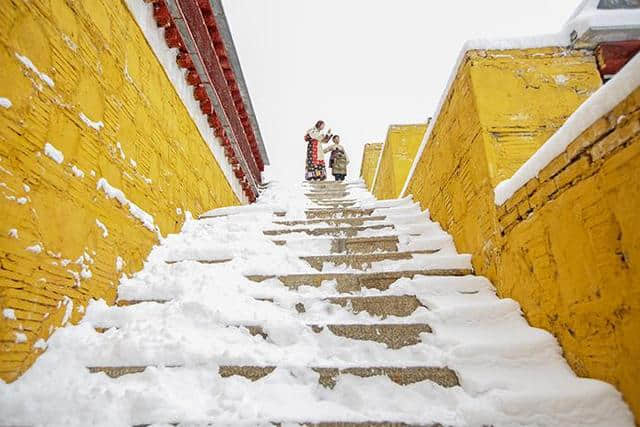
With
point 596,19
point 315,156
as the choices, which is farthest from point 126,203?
point 315,156

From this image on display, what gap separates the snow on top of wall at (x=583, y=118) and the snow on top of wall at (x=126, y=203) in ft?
8.44

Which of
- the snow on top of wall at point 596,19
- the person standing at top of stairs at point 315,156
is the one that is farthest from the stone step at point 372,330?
the person standing at top of stairs at point 315,156

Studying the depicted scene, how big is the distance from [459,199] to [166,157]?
108 inches

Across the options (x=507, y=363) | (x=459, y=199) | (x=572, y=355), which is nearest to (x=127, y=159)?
(x=459, y=199)

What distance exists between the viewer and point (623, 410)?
1312mm

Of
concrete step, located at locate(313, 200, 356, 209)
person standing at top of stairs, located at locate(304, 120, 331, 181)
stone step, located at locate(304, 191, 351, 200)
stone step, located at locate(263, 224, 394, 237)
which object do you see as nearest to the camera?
stone step, located at locate(263, 224, 394, 237)

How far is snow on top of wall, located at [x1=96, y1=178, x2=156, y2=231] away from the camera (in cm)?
241

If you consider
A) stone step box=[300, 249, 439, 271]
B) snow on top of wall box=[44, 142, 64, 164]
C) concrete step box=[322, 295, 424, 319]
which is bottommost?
concrete step box=[322, 295, 424, 319]

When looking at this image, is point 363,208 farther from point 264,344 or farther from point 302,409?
point 302,409

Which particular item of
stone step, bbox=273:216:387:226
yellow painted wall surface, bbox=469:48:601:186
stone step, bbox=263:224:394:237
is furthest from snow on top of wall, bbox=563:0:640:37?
stone step, bbox=273:216:387:226

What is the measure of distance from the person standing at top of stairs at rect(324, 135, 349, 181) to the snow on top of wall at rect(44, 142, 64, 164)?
8692 millimetres

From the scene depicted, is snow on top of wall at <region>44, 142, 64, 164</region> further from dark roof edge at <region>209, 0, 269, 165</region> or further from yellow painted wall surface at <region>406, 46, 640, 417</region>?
dark roof edge at <region>209, 0, 269, 165</region>

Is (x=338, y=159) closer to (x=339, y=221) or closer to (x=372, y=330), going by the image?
(x=339, y=221)

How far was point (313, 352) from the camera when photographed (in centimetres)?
192
